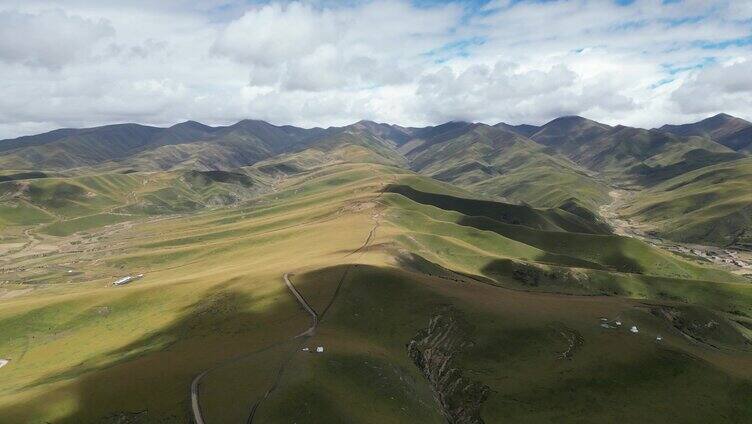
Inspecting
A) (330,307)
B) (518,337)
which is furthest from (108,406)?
(518,337)

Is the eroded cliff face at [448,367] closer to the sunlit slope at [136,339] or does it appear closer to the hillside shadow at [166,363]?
the hillside shadow at [166,363]

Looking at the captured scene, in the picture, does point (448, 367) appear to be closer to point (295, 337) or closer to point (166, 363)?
point (295, 337)

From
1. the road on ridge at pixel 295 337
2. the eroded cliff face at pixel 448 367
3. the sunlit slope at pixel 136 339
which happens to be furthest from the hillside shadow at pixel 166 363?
the eroded cliff face at pixel 448 367

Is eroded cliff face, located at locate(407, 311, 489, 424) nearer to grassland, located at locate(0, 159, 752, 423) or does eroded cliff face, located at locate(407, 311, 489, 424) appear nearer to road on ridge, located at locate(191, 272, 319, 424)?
grassland, located at locate(0, 159, 752, 423)

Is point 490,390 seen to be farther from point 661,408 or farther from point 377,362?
point 661,408

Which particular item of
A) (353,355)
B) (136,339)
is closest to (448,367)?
(353,355)

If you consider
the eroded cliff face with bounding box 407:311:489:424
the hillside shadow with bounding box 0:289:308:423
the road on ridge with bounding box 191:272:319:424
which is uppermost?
the road on ridge with bounding box 191:272:319:424

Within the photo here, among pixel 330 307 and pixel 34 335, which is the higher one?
pixel 330 307

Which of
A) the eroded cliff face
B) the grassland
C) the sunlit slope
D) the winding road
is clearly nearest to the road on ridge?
the winding road
